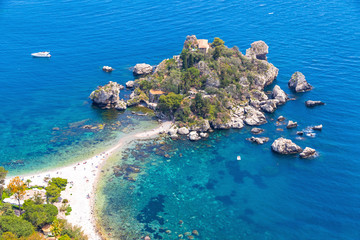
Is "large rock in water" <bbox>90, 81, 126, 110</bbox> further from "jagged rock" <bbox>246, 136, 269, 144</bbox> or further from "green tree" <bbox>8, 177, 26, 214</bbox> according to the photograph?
"green tree" <bbox>8, 177, 26, 214</bbox>

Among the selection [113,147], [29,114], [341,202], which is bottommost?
[341,202]

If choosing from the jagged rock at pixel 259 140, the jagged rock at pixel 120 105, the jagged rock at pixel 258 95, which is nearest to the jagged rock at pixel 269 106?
the jagged rock at pixel 258 95

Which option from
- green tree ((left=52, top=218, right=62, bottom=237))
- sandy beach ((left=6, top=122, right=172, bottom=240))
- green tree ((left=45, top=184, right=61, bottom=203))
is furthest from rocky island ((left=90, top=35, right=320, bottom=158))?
green tree ((left=52, top=218, right=62, bottom=237))

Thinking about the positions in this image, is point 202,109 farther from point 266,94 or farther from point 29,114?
point 29,114

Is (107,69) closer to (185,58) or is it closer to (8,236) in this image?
(185,58)

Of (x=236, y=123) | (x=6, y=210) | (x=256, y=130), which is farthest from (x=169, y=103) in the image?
(x=6, y=210)

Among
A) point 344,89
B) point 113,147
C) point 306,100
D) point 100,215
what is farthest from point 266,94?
point 100,215
